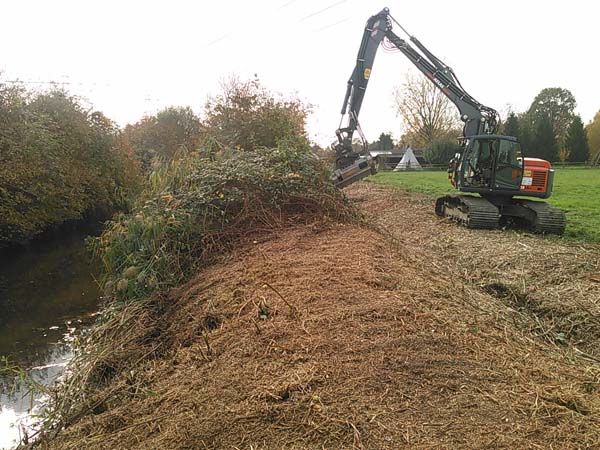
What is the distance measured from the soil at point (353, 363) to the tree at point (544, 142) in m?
37.8

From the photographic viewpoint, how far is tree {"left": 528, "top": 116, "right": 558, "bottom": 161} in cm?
3816

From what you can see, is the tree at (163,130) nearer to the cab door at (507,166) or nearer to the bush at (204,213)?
the bush at (204,213)

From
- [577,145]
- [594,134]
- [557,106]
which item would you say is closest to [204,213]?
[577,145]

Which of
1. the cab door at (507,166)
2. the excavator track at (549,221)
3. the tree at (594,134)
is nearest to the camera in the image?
the excavator track at (549,221)

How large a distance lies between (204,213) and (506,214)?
7337 millimetres

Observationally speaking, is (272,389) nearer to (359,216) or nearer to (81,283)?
(359,216)

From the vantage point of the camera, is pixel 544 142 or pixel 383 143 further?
pixel 383 143

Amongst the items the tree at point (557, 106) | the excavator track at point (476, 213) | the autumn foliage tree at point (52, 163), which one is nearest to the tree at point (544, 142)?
the tree at point (557, 106)

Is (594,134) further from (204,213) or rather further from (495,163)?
(204,213)

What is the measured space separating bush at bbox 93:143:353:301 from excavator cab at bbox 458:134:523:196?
384 centimetres

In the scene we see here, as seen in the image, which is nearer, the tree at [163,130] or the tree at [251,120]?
the tree at [251,120]

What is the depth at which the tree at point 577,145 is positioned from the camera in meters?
39.2

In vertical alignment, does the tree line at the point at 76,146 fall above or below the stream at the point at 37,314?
above

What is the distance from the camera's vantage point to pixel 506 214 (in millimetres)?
10156
